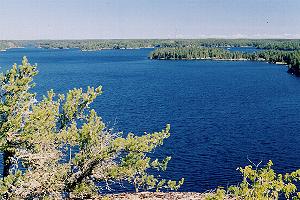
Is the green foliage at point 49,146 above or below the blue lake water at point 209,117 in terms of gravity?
above

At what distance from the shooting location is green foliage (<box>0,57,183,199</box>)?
22.3m

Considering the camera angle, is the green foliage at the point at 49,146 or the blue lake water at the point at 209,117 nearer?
the green foliage at the point at 49,146

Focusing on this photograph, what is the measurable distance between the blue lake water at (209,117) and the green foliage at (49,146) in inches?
990

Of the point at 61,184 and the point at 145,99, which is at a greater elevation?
the point at 61,184

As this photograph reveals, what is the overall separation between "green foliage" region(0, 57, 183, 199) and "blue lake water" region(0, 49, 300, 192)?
82.5ft

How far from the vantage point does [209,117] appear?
87.4 m

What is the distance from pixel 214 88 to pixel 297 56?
220ft

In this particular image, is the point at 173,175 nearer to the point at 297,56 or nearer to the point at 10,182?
the point at 10,182

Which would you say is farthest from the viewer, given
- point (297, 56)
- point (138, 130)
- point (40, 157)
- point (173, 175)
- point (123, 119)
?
point (297, 56)

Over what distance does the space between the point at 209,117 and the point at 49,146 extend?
66279 millimetres

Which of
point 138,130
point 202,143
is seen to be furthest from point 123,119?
point 202,143

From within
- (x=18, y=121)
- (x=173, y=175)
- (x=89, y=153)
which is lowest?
(x=173, y=175)

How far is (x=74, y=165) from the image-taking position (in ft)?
80.7

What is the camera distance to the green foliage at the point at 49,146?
73.2 ft
